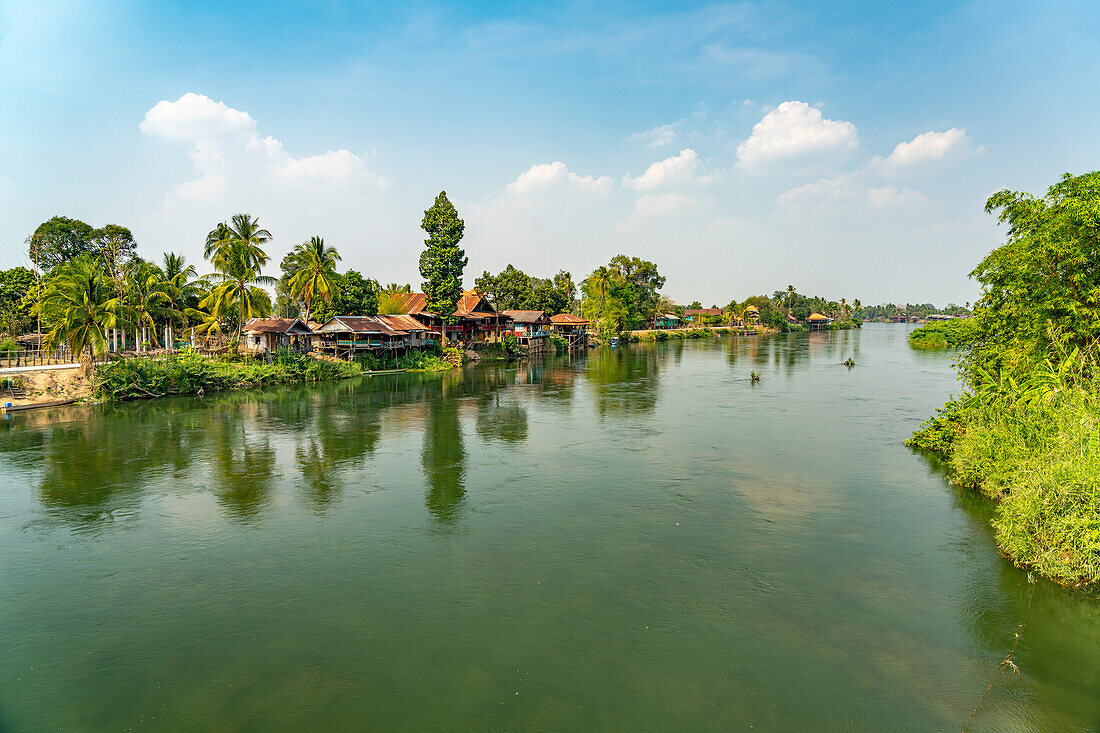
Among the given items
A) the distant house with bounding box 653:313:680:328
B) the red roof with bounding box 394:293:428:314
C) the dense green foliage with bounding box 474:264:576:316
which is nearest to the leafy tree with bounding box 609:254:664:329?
the distant house with bounding box 653:313:680:328

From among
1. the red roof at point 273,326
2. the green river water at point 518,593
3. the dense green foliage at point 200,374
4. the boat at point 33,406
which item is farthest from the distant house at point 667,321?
the boat at point 33,406

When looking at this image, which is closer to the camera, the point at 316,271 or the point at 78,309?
the point at 78,309

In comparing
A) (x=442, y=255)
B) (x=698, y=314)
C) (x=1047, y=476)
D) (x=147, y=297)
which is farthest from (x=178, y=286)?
(x=698, y=314)

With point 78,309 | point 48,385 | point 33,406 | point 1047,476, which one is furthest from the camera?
point 48,385

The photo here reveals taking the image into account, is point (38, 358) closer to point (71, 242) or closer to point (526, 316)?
point (71, 242)

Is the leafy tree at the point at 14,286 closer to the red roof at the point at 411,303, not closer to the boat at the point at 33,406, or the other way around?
the boat at the point at 33,406

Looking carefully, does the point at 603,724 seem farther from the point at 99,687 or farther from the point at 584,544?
the point at 99,687

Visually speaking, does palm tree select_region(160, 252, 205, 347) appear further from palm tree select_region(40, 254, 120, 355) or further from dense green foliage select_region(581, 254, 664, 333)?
dense green foliage select_region(581, 254, 664, 333)
